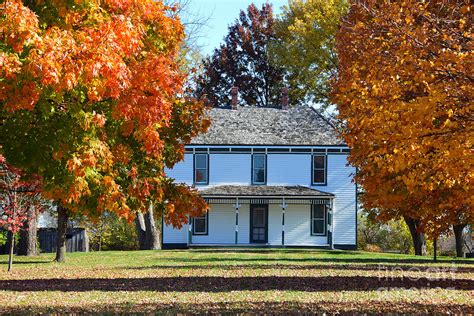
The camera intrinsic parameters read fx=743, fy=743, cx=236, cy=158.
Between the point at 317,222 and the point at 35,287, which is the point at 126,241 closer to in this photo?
the point at 317,222

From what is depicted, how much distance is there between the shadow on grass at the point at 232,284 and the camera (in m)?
18.3

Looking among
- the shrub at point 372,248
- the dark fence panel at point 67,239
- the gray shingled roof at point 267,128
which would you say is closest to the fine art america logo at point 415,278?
the gray shingled roof at point 267,128

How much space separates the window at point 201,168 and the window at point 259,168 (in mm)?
2800

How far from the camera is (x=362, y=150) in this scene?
17734 millimetres

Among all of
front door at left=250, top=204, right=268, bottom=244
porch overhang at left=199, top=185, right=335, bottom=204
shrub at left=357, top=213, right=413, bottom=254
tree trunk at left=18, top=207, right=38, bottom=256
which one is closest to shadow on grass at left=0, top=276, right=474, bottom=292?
tree trunk at left=18, top=207, right=38, bottom=256


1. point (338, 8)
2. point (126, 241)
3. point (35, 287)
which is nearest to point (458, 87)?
point (35, 287)

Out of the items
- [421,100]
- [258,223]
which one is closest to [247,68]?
[258,223]

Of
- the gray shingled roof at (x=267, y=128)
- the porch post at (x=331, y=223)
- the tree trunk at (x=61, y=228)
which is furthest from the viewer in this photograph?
the gray shingled roof at (x=267, y=128)

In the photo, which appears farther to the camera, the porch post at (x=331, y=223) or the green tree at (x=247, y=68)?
the green tree at (x=247, y=68)

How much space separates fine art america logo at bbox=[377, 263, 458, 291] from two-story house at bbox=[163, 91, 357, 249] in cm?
1729

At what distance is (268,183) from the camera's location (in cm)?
4444

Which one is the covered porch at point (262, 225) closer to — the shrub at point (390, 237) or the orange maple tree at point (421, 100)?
the shrub at point (390, 237)

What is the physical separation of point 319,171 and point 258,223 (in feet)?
15.8

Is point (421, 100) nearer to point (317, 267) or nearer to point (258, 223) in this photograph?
point (317, 267)
